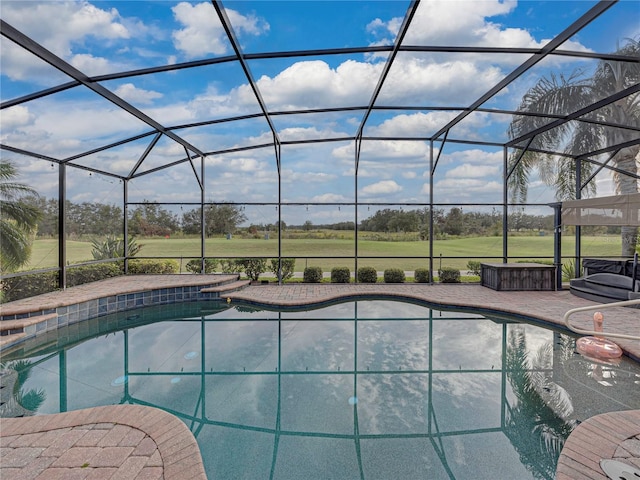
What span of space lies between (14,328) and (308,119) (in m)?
6.42

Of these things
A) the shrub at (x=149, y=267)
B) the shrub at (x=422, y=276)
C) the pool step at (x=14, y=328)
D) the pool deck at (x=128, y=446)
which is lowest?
the pool deck at (x=128, y=446)

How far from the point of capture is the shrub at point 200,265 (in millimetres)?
10078

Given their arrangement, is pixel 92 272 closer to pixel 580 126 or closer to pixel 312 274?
pixel 312 274

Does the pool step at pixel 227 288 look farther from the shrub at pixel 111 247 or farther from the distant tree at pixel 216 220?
the shrub at pixel 111 247

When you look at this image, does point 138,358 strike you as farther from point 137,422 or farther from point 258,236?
point 258,236

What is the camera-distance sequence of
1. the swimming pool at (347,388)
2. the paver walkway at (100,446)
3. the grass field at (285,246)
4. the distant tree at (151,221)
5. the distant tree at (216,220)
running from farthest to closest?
the distant tree at (216,220)
the distant tree at (151,221)
the grass field at (285,246)
the swimming pool at (347,388)
the paver walkway at (100,446)

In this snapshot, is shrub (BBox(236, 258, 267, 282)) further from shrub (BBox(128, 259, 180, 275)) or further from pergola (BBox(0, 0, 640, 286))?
shrub (BBox(128, 259, 180, 275))

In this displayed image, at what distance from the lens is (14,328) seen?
507 cm

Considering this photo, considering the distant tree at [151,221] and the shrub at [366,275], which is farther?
the distant tree at [151,221]

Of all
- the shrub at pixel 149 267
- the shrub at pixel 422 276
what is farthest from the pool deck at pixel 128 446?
the shrub at pixel 149 267

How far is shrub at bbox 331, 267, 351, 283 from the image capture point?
948cm

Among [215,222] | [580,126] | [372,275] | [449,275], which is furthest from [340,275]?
[580,126]

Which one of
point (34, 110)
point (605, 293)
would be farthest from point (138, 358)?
point (605, 293)

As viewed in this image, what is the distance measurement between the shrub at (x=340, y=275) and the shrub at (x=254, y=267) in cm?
212
